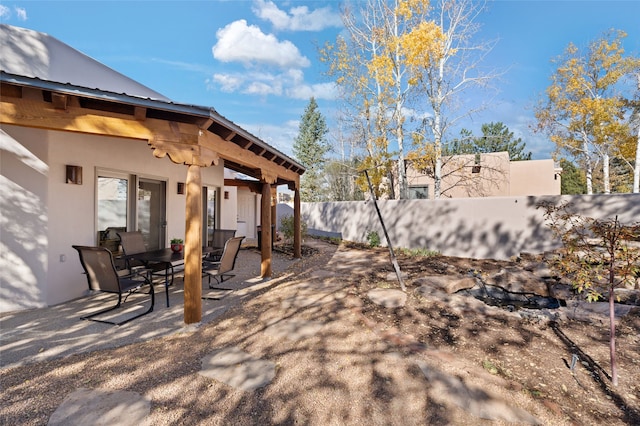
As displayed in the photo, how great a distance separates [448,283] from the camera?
18.9 feet

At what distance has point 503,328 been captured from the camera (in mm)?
3895

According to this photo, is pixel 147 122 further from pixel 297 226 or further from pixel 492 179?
pixel 492 179

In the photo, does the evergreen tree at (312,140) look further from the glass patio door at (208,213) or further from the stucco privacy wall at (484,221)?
the glass patio door at (208,213)

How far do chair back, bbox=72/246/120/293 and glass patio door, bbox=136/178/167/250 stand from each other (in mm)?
2364

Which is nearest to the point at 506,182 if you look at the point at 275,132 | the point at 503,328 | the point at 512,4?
the point at 512,4

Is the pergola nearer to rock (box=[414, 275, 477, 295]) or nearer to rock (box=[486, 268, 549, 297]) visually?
rock (box=[414, 275, 477, 295])

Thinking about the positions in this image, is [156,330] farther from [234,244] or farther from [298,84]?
[298,84]

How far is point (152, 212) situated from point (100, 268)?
2.93 metres

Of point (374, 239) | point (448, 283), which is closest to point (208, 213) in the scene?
point (374, 239)

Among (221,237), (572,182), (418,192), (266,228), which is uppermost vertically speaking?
(572,182)

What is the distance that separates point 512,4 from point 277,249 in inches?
469

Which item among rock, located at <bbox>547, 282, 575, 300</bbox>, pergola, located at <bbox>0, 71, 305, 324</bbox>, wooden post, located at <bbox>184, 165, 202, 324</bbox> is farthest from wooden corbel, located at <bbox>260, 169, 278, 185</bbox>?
rock, located at <bbox>547, 282, 575, 300</bbox>

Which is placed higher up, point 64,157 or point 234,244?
point 64,157

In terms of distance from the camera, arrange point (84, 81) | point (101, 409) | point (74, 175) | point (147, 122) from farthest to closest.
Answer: point (84, 81) → point (74, 175) → point (147, 122) → point (101, 409)
